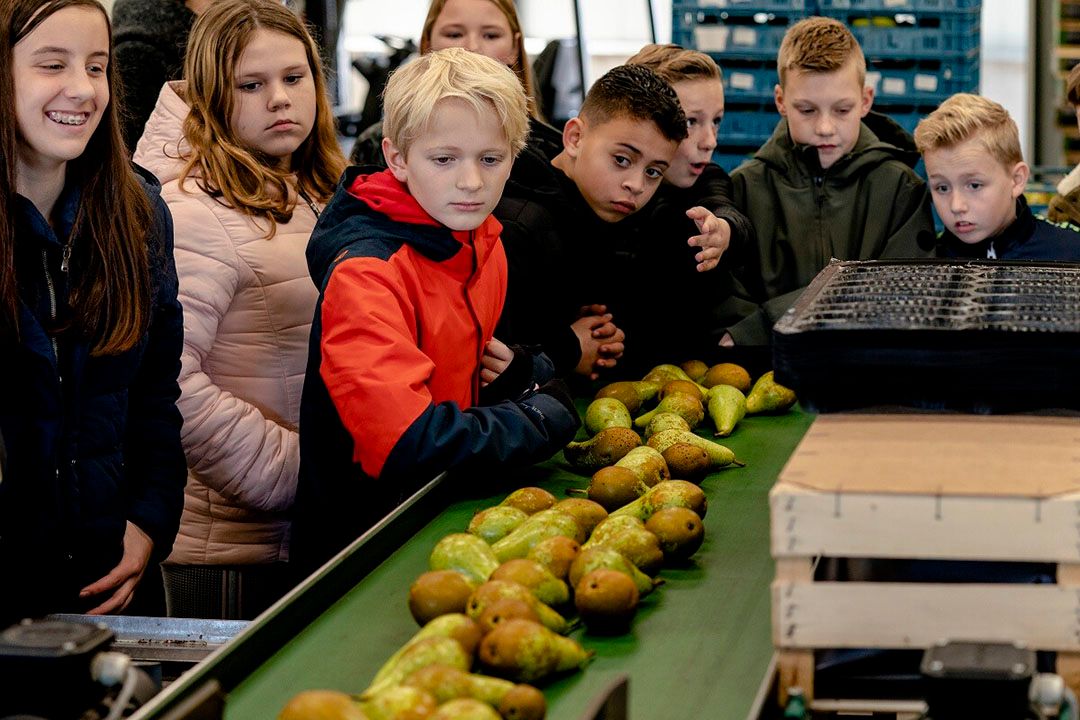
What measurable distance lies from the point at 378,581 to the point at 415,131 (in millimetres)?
857

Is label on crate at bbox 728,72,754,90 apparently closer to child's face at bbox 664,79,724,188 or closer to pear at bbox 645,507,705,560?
child's face at bbox 664,79,724,188

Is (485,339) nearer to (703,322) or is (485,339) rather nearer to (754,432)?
(754,432)

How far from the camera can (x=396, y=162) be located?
2521 mm

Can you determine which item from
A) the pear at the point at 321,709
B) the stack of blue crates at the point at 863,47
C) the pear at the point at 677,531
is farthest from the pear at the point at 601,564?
the stack of blue crates at the point at 863,47

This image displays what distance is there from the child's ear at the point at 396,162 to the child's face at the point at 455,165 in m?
0.03

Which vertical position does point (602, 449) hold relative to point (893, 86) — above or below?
below

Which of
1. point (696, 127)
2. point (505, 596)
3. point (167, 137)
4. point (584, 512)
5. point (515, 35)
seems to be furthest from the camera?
point (515, 35)

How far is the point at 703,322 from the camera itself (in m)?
3.43

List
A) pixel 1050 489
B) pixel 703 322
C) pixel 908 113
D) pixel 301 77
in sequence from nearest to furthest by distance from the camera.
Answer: pixel 1050 489, pixel 301 77, pixel 703 322, pixel 908 113

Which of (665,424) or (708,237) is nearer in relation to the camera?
(665,424)

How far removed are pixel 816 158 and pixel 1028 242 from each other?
621 millimetres

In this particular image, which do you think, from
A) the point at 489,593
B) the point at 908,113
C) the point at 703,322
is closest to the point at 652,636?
the point at 489,593

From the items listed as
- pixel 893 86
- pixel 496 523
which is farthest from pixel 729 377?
pixel 893 86

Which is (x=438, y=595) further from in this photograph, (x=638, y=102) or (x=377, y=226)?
(x=638, y=102)
